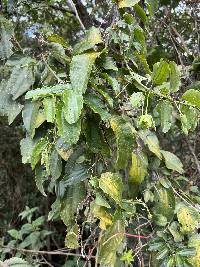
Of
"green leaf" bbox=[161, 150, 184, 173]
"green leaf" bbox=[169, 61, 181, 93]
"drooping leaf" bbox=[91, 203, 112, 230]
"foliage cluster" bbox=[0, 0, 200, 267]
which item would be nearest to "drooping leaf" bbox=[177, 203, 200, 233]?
"foliage cluster" bbox=[0, 0, 200, 267]

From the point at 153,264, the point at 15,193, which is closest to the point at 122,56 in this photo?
the point at 153,264

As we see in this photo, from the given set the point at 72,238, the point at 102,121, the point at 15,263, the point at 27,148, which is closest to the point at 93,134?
the point at 102,121

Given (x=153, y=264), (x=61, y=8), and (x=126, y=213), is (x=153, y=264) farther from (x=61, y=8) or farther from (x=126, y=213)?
(x=61, y=8)

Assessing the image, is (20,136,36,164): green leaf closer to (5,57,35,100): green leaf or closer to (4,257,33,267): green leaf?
(5,57,35,100): green leaf

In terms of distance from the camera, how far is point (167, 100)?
94cm

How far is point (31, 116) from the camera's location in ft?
3.18

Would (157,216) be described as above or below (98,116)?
below

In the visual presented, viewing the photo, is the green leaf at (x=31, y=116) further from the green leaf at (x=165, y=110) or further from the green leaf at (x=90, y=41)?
the green leaf at (x=165, y=110)

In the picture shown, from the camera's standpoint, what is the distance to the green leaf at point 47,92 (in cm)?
76

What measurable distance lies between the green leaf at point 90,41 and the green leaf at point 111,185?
11.4 inches

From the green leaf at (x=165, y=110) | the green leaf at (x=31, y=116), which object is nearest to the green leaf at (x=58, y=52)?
the green leaf at (x=31, y=116)

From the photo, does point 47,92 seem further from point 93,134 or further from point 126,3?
point 126,3

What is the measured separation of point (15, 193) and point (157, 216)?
68.7 inches

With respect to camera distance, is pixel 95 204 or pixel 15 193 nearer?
pixel 95 204
